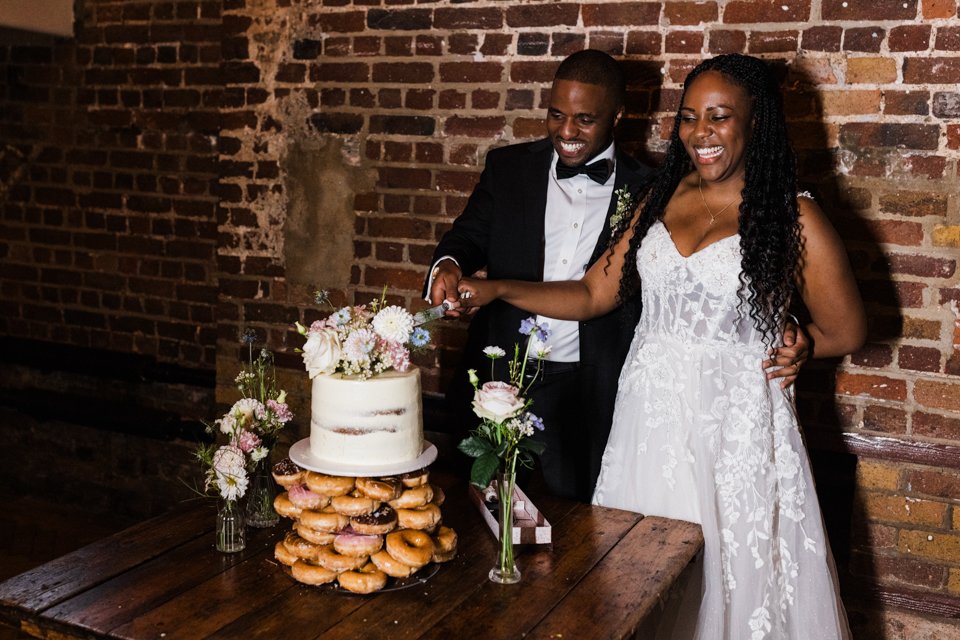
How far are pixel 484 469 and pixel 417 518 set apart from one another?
0.20 metres

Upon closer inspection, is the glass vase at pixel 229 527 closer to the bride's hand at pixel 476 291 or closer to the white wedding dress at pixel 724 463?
the bride's hand at pixel 476 291

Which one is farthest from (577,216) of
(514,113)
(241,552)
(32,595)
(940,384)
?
(32,595)

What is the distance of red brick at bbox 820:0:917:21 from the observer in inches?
112

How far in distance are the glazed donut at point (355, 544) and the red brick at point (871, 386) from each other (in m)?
1.77

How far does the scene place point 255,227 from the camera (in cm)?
385

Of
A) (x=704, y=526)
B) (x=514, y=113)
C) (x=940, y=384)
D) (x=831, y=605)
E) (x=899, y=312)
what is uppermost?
(x=514, y=113)

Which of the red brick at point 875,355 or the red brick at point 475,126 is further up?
the red brick at point 475,126

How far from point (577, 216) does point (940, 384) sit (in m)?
1.23

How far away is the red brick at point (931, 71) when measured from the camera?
9.23 feet

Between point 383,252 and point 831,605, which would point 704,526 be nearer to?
point 831,605

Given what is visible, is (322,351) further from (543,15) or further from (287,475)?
(543,15)

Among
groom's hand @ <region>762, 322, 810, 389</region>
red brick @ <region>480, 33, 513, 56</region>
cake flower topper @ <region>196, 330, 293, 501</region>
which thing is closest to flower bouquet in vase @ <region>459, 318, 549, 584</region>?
cake flower topper @ <region>196, 330, 293, 501</region>

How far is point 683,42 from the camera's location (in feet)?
10.3

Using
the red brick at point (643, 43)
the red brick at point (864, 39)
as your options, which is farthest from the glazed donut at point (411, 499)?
the red brick at point (864, 39)
